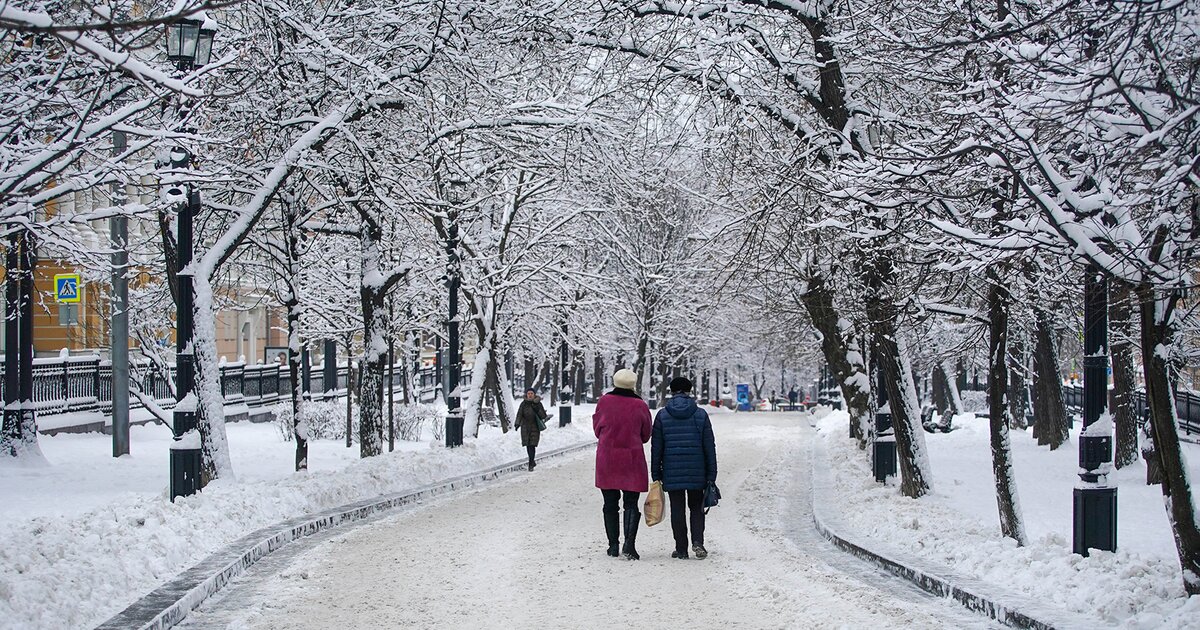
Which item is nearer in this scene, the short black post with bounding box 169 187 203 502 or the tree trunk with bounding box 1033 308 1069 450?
the short black post with bounding box 169 187 203 502

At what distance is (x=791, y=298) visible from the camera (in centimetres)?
3369

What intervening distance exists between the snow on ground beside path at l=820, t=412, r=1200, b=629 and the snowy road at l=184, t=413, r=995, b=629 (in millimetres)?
663

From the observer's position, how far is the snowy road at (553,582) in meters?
9.23

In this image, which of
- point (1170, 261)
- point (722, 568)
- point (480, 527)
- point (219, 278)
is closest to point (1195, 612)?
point (1170, 261)

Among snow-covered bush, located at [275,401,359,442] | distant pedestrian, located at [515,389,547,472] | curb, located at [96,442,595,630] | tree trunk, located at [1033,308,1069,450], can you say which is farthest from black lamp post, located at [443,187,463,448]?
tree trunk, located at [1033,308,1069,450]

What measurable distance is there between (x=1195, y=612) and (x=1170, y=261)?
7.28ft

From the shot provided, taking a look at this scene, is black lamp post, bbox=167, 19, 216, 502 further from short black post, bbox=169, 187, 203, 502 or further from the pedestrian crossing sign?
the pedestrian crossing sign

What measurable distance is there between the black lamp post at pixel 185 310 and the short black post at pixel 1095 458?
969 cm

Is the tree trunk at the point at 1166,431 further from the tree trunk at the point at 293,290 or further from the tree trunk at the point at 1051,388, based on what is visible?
the tree trunk at the point at 1051,388

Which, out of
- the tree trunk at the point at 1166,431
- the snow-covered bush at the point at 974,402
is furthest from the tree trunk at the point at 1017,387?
the tree trunk at the point at 1166,431

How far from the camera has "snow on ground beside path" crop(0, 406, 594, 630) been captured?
29.5ft

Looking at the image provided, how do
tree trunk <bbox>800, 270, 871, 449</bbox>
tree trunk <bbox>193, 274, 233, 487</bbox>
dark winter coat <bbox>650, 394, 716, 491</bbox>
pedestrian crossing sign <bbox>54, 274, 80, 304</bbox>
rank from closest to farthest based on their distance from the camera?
dark winter coat <bbox>650, 394, 716, 491</bbox>
tree trunk <bbox>193, 274, 233, 487</bbox>
pedestrian crossing sign <bbox>54, 274, 80, 304</bbox>
tree trunk <bbox>800, 270, 871, 449</bbox>

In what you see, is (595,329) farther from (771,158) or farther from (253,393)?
(771,158)

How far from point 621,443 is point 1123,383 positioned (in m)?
10.2
